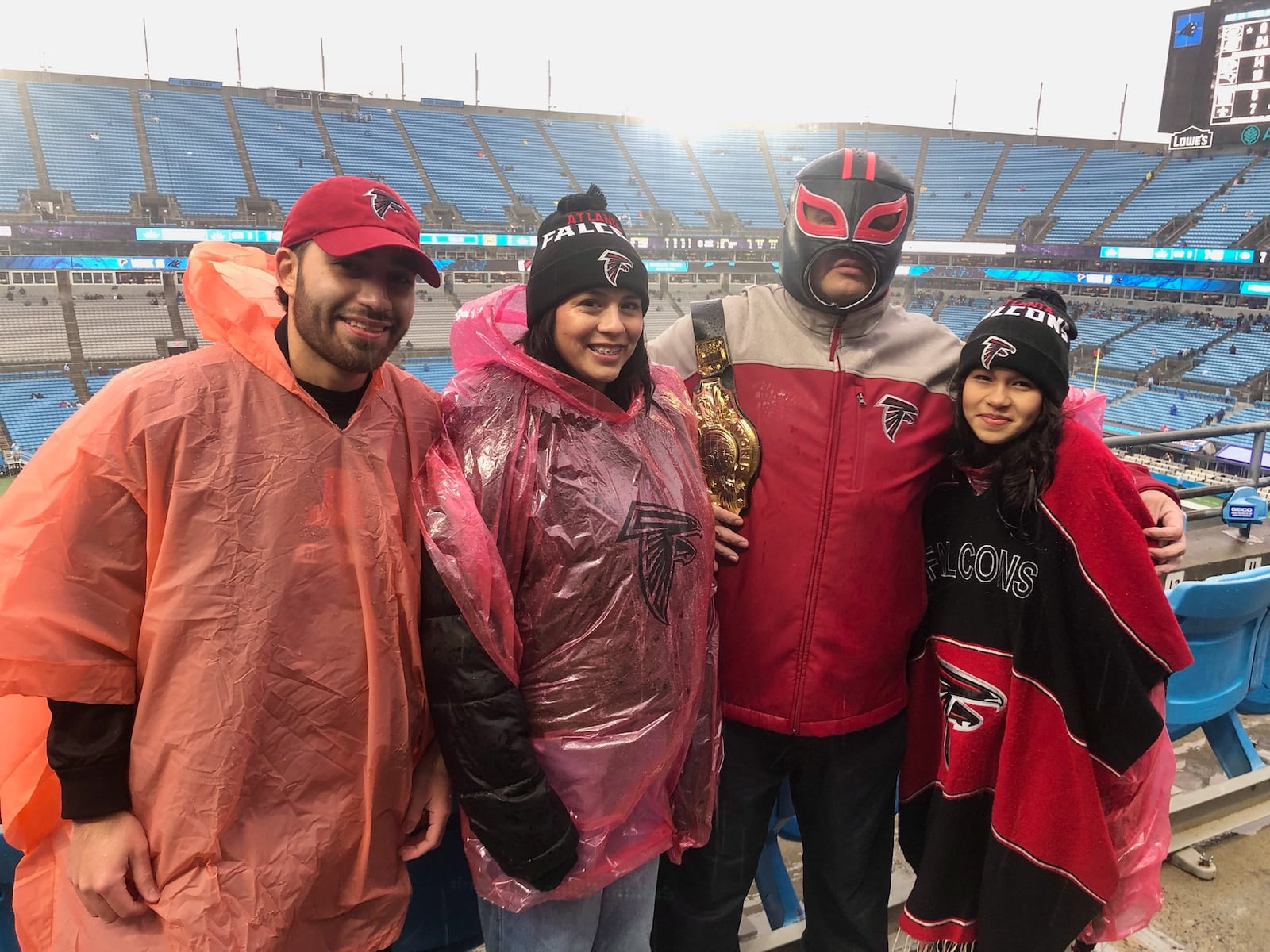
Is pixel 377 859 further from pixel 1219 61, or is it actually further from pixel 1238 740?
pixel 1219 61

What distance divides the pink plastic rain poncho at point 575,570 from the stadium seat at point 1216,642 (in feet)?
5.11

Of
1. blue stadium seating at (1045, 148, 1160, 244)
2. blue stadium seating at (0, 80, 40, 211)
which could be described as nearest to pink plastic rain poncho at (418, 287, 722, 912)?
blue stadium seating at (0, 80, 40, 211)

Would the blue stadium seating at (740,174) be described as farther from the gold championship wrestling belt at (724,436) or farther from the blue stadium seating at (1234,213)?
the gold championship wrestling belt at (724,436)

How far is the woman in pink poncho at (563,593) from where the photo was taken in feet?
3.99

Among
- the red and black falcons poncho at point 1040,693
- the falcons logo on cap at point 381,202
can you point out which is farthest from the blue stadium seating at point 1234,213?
the falcons logo on cap at point 381,202

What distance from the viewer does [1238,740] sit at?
2.70 metres

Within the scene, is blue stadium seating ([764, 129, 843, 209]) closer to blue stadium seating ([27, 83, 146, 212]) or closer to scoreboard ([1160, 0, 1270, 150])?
scoreboard ([1160, 0, 1270, 150])

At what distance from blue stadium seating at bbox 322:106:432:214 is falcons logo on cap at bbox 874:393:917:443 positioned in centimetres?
2564

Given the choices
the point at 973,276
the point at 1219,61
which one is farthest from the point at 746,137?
the point at 1219,61

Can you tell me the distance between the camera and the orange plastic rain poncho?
1012 mm

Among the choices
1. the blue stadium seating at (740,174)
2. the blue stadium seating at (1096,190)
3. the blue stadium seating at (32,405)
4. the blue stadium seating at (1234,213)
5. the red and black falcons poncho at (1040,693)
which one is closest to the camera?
the red and black falcons poncho at (1040,693)

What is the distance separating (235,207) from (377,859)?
2533 centimetres

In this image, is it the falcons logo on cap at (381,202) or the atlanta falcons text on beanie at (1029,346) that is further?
the atlanta falcons text on beanie at (1029,346)

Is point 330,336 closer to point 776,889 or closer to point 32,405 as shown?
point 776,889
